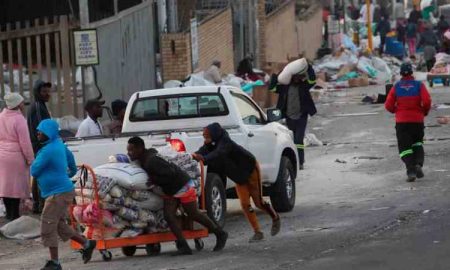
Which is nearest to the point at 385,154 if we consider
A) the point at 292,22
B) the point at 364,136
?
the point at 364,136

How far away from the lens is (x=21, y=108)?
1483 cm

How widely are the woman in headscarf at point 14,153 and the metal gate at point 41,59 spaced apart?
10.8ft

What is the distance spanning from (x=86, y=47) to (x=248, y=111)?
4338mm

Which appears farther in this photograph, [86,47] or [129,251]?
[86,47]

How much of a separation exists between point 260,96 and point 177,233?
59.5 feet

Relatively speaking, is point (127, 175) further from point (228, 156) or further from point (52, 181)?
point (228, 156)

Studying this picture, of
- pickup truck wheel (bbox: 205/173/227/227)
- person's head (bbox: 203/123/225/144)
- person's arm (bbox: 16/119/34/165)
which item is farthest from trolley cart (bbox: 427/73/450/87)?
person's head (bbox: 203/123/225/144)

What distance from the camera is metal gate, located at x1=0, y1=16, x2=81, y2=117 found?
18.3m

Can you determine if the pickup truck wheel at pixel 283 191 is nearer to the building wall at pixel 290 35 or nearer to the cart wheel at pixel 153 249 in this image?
the cart wheel at pixel 153 249

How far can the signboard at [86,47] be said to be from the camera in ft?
60.9

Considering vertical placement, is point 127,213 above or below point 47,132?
below

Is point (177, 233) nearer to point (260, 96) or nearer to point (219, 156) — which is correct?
point (219, 156)

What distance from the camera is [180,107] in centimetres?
1471

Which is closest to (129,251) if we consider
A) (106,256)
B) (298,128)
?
(106,256)
